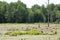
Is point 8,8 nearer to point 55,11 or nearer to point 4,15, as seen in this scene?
point 4,15

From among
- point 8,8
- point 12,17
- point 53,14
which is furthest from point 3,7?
point 53,14

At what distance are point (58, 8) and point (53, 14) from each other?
35.2 ft

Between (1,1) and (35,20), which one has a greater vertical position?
(1,1)

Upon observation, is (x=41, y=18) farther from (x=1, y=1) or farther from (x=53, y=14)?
(x=1, y=1)

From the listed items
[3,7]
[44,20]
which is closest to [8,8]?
[3,7]

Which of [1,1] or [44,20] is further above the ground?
[1,1]

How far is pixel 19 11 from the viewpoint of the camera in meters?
96.7

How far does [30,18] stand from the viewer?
9731 cm

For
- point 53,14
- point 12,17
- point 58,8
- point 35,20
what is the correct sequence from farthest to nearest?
point 58,8
point 53,14
point 35,20
point 12,17

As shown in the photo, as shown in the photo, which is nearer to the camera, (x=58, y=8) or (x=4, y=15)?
(x=4, y=15)

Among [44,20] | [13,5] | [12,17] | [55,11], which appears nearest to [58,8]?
[55,11]

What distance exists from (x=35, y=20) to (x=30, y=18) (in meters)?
2.83

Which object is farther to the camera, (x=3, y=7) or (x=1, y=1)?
(x=1, y=1)

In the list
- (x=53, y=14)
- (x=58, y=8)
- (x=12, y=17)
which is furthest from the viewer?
(x=58, y=8)
